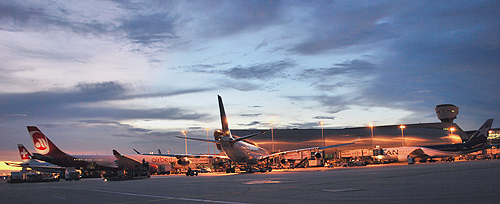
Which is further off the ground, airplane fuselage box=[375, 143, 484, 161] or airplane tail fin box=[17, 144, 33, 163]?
airplane tail fin box=[17, 144, 33, 163]

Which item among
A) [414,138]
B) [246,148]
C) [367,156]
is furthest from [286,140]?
[246,148]

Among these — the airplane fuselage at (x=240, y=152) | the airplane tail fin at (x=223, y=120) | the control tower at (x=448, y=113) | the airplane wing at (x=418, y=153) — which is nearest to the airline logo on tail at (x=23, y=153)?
the airplane fuselage at (x=240, y=152)

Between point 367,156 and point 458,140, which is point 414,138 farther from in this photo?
point 367,156

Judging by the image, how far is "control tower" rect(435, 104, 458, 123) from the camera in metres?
190

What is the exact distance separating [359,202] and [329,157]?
396 feet

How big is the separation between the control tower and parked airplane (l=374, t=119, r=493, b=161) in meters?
111

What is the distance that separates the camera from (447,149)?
88500mm

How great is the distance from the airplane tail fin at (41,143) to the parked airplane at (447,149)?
255 ft

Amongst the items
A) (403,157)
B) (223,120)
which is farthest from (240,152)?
(403,157)

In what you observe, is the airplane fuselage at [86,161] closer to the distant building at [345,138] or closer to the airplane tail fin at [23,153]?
the airplane tail fin at [23,153]

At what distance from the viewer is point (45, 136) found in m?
61.3

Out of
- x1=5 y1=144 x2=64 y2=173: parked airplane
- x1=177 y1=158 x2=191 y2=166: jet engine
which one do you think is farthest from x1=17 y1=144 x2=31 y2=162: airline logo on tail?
x1=177 y1=158 x2=191 y2=166: jet engine

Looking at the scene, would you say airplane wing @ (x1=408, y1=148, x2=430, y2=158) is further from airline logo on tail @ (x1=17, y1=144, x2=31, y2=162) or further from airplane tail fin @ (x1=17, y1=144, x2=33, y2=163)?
airline logo on tail @ (x1=17, y1=144, x2=31, y2=162)

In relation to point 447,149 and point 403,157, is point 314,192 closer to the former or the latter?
point 447,149
